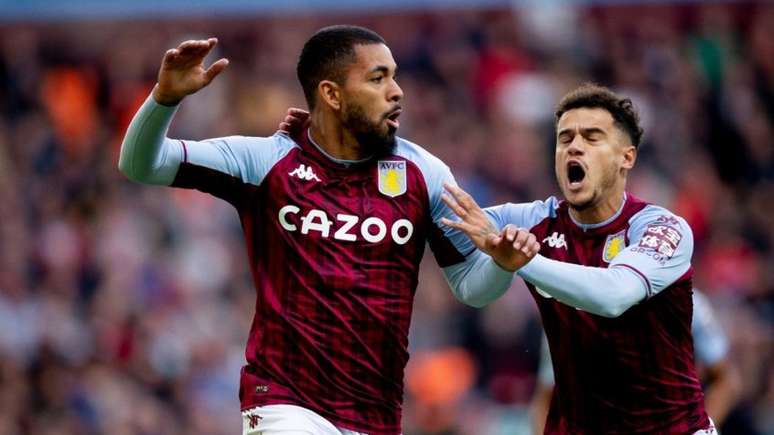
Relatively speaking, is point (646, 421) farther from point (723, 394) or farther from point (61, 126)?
point (61, 126)

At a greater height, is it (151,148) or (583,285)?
(151,148)

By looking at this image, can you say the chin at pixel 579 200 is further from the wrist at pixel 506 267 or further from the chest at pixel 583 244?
the wrist at pixel 506 267

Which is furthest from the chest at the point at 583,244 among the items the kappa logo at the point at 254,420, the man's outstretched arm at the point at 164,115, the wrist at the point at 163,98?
the wrist at the point at 163,98

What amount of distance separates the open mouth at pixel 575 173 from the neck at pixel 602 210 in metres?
0.14

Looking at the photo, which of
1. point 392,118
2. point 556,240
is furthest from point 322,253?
point 556,240

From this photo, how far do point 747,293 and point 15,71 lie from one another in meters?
8.90

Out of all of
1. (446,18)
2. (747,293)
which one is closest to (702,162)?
(747,293)

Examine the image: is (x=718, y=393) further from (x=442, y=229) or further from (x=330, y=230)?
(x=330, y=230)

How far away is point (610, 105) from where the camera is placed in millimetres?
6977

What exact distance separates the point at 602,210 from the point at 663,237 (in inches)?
13.3

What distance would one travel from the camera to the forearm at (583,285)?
633 centimetres

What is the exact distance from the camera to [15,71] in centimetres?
1783

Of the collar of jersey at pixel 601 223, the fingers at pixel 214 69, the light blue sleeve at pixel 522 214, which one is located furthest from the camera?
the light blue sleeve at pixel 522 214

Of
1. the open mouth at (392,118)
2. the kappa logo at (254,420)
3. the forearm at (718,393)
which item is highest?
the open mouth at (392,118)
